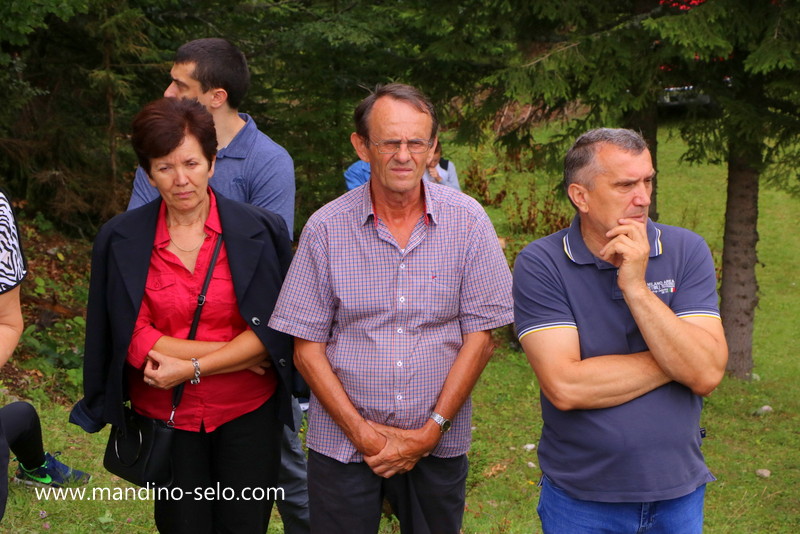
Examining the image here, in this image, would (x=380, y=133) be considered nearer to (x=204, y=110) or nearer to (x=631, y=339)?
(x=204, y=110)

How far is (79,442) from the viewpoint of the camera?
6.21m

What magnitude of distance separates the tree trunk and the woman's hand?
797 centimetres

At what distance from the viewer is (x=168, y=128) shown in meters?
3.29

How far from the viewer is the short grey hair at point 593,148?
3.00 m

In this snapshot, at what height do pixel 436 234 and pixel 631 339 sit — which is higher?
pixel 436 234

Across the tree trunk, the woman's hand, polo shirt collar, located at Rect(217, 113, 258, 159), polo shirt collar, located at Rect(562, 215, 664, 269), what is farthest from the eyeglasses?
the tree trunk

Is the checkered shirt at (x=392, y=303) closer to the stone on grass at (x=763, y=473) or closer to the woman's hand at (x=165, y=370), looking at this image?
the woman's hand at (x=165, y=370)

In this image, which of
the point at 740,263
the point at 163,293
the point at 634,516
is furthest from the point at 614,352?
the point at 740,263

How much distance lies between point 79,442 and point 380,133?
13.4 feet

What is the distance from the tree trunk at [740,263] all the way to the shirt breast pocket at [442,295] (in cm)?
745

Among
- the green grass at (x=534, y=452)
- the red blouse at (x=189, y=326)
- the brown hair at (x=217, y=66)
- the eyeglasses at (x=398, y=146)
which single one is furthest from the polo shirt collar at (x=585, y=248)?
the green grass at (x=534, y=452)

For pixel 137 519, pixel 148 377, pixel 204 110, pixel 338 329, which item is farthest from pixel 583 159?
pixel 137 519

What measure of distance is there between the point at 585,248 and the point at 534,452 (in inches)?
222

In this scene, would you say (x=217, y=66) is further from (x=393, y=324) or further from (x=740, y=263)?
(x=740, y=263)
